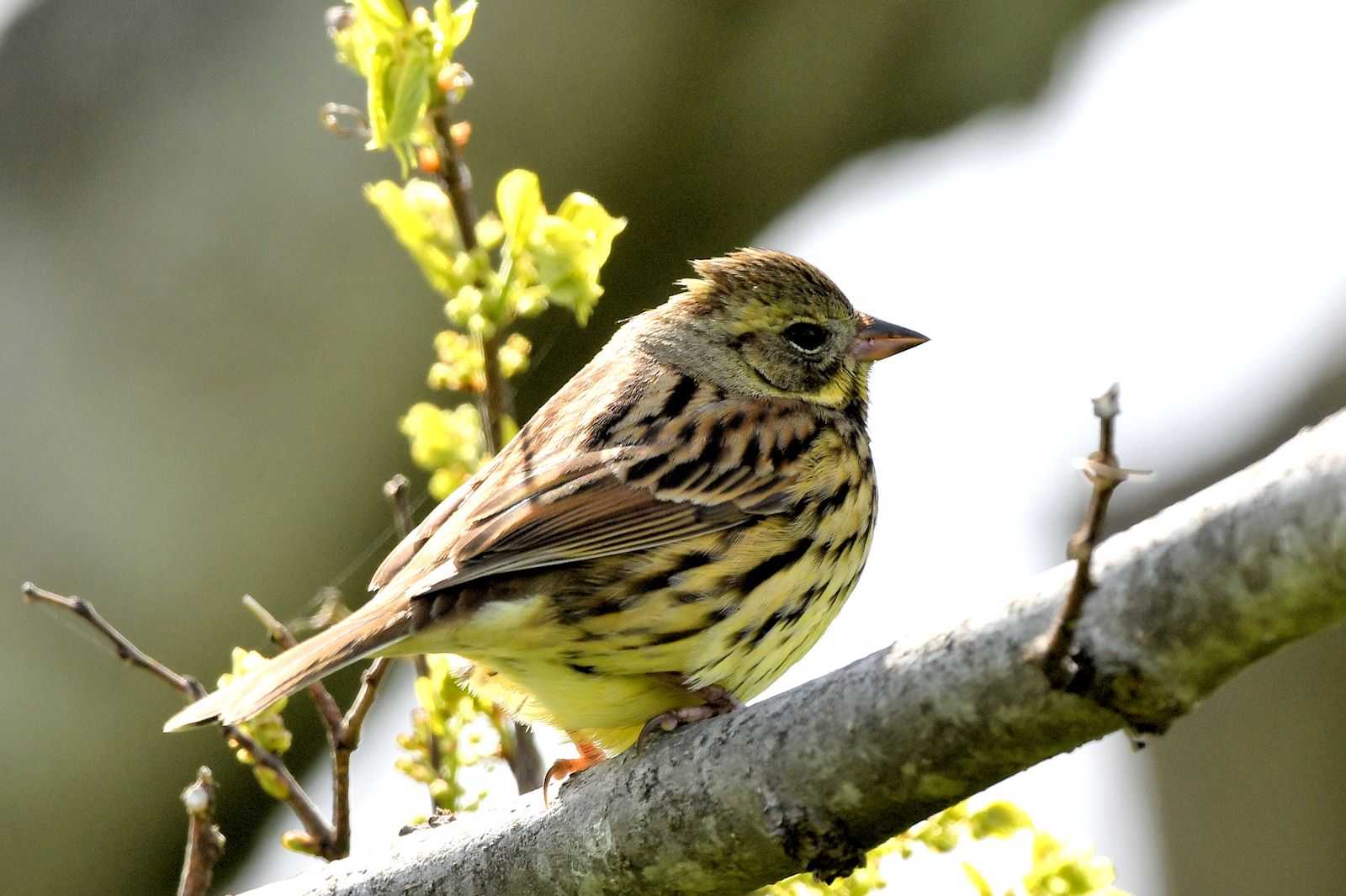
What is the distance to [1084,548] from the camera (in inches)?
73.7

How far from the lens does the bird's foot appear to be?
2803mm

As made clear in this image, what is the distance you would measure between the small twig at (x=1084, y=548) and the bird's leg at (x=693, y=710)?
73cm

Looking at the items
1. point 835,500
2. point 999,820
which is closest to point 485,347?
point 835,500

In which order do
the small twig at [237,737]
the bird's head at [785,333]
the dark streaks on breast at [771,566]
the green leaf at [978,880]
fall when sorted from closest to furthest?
the green leaf at [978,880], the small twig at [237,737], the dark streaks on breast at [771,566], the bird's head at [785,333]

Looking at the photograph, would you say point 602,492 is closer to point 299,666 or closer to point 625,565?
point 625,565

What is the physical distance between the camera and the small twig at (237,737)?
3162 millimetres

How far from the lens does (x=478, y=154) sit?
17.1 feet

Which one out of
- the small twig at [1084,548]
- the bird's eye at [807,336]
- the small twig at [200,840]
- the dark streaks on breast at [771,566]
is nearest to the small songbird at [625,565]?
the dark streaks on breast at [771,566]

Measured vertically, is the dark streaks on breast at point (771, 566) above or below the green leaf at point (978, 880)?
above

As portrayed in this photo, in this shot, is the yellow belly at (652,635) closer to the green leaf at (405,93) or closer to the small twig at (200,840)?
the small twig at (200,840)

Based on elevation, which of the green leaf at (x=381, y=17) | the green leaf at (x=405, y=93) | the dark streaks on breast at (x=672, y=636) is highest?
the green leaf at (x=381, y=17)

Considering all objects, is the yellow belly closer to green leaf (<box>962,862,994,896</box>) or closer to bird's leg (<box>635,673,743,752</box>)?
bird's leg (<box>635,673,743,752</box>)

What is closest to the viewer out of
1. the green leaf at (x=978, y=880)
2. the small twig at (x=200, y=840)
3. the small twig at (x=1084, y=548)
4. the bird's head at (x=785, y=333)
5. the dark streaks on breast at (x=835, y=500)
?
the small twig at (x=1084, y=548)

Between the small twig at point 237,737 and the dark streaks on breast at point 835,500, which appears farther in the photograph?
the dark streaks on breast at point 835,500
